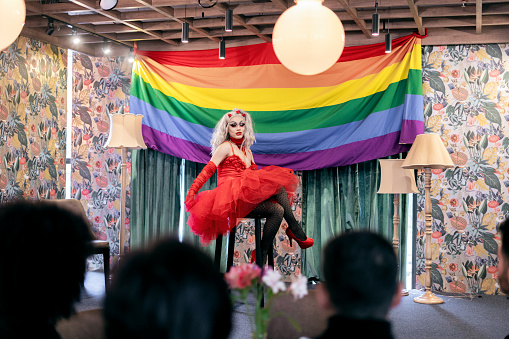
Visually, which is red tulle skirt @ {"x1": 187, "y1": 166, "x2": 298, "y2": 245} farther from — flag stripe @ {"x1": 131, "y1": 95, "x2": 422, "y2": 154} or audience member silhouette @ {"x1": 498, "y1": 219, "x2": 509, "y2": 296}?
audience member silhouette @ {"x1": 498, "y1": 219, "x2": 509, "y2": 296}

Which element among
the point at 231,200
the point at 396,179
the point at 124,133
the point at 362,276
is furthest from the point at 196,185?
the point at 362,276

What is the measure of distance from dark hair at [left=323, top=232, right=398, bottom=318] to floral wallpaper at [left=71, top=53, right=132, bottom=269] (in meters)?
5.32

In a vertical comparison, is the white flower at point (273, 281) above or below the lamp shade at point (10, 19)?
below

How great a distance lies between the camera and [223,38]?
19.5 ft

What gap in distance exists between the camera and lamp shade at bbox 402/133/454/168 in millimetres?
4586

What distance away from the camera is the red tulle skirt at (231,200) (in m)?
4.16

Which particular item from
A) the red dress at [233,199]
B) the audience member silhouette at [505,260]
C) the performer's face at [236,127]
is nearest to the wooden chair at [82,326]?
the audience member silhouette at [505,260]

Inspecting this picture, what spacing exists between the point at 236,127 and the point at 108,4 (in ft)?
4.88

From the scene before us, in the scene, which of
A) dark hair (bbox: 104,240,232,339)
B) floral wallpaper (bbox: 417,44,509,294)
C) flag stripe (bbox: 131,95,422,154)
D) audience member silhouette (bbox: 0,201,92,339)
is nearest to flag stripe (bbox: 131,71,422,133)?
flag stripe (bbox: 131,95,422,154)

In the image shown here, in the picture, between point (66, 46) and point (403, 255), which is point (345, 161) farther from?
point (66, 46)

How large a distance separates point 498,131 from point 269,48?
246 centimetres

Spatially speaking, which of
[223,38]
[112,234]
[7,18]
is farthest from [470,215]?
[7,18]

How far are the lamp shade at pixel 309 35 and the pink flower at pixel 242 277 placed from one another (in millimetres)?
1391

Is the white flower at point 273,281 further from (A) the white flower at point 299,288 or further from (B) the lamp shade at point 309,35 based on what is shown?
(B) the lamp shade at point 309,35
